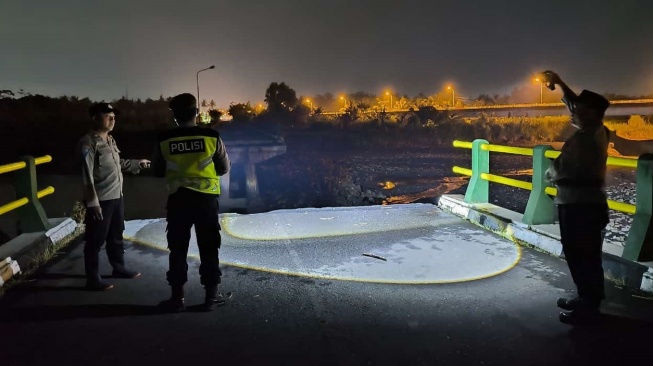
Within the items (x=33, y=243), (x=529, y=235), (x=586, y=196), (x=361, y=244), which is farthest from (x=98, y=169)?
(x=529, y=235)

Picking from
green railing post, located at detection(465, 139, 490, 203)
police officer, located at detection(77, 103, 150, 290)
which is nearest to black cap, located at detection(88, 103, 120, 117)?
police officer, located at detection(77, 103, 150, 290)

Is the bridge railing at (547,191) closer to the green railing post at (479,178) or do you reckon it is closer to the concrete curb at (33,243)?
the green railing post at (479,178)

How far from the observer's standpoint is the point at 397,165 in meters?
41.8

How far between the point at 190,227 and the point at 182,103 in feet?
3.46

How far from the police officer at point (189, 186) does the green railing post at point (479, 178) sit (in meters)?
5.19

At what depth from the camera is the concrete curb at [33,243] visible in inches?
230

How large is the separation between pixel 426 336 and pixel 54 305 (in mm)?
3313

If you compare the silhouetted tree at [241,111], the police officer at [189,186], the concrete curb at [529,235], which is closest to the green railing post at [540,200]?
the concrete curb at [529,235]

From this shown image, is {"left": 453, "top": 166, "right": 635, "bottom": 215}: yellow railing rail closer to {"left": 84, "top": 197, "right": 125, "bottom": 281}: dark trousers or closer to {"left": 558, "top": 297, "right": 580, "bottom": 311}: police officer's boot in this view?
{"left": 558, "top": 297, "right": 580, "bottom": 311}: police officer's boot

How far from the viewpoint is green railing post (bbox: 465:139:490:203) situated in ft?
28.3

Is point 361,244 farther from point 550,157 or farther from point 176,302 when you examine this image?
point 176,302

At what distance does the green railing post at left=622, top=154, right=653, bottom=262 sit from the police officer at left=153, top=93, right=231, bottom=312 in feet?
12.9

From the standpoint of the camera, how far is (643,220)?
5176 millimetres

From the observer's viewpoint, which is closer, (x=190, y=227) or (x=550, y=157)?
(x=190, y=227)
